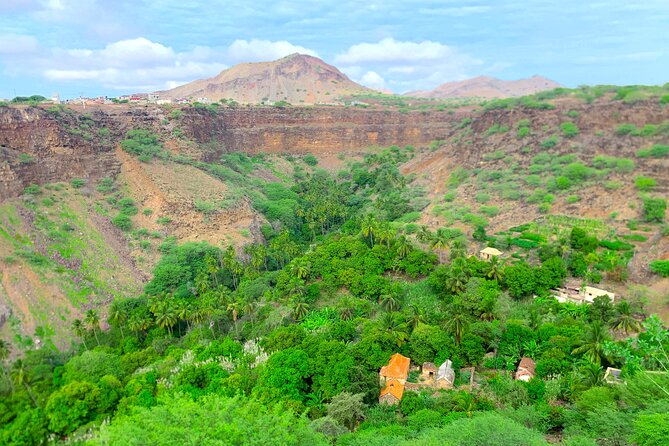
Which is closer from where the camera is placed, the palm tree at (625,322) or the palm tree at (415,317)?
the palm tree at (625,322)

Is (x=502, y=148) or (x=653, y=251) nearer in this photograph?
(x=653, y=251)

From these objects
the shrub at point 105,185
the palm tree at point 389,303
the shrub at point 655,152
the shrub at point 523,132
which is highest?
the shrub at point 523,132

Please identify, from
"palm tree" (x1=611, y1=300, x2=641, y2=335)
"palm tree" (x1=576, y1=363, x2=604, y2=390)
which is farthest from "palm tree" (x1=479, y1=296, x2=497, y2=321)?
"palm tree" (x1=576, y1=363, x2=604, y2=390)

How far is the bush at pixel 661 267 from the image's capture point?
3862 cm

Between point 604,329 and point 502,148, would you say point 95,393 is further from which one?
point 502,148

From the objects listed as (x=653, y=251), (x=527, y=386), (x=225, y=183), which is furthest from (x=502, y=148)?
(x=527, y=386)

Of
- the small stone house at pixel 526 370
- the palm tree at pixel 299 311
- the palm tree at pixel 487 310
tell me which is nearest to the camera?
the small stone house at pixel 526 370

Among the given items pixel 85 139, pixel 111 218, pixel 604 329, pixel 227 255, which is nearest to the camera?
pixel 604 329

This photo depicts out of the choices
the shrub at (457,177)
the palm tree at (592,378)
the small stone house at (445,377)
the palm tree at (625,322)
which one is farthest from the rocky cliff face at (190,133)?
the palm tree at (625,322)

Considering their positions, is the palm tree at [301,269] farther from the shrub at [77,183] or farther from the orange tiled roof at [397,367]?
the shrub at [77,183]

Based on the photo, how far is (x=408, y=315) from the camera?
3319 centimetres

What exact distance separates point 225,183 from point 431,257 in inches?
1569

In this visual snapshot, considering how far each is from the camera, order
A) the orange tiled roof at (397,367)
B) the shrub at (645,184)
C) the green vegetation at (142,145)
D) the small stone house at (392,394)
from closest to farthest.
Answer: the small stone house at (392,394)
the orange tiled roof at (397,367)
the shrub at (645,184)
the green vegetation at (142,145)

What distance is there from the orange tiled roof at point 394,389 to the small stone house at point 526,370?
24.7 feet
